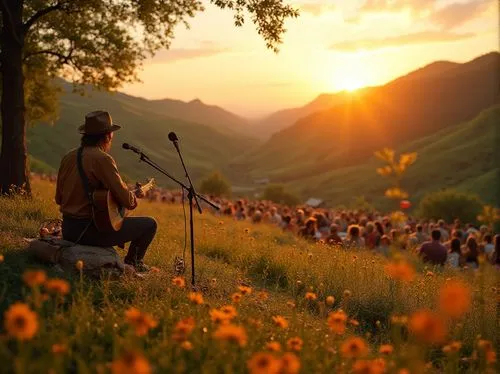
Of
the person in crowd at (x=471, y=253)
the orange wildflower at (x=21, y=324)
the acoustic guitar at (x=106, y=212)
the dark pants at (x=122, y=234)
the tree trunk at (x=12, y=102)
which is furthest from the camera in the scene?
the person in crowd at (x=471, y=253)

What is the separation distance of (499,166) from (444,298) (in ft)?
380

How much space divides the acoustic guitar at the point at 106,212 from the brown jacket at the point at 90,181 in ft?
0.28

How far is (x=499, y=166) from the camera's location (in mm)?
→ 106938

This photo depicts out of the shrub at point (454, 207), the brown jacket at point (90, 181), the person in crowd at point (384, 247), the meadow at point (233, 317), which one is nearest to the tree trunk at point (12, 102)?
the meadow at point (233, 317)

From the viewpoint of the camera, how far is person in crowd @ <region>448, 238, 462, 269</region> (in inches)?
547

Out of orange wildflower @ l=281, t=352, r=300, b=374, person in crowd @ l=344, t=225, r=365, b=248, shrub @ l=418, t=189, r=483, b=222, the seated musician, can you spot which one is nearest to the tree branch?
the seated musician

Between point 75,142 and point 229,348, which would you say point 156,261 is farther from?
point 75,142

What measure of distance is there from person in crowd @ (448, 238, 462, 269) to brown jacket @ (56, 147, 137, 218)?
33.4 ft

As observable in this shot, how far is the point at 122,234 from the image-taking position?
6727 mm

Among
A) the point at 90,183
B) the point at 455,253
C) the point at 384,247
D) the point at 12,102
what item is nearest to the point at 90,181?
the point at 90,183

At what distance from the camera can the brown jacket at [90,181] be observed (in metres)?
6.21

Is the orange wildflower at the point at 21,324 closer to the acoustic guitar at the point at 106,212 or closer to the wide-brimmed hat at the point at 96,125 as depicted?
the acoustic guitar at the point at 106,212

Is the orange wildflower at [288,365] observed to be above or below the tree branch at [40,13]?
below

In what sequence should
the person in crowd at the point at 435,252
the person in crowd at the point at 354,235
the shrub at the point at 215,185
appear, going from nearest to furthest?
the person in crowd at the point at 435,252, the person in crowd at the point at 354,235, the shrub at the point at 215,185
